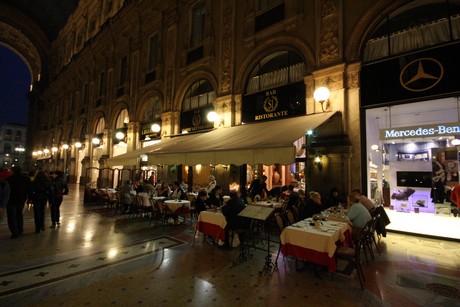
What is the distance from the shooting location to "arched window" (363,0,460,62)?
254 inches

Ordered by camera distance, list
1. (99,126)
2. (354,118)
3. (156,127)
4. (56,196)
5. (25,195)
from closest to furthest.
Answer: (25,195)
(354,118)
(56,196)
(156,127)
(99,126)

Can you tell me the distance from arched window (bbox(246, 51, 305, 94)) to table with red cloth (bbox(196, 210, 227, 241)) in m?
5.74

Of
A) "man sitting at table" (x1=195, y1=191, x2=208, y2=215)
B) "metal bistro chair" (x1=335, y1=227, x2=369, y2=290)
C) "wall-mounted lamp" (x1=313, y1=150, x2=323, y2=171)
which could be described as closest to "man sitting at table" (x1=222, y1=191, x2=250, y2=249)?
"man sitting at table" (x1=195, y1=191, x2=208, y2=215)

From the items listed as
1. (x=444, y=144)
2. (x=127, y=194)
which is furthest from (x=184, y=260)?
(x=444, y=144)

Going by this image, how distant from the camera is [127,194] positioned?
9.80 m

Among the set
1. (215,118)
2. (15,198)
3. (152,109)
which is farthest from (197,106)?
(15,198)

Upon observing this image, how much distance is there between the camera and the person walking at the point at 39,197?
6961 millimetres

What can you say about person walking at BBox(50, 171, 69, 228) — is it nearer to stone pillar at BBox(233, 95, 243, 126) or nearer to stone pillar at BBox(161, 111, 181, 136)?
stone pillar at BBox(161, 111, 181, 136)

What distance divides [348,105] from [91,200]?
39.4 ft

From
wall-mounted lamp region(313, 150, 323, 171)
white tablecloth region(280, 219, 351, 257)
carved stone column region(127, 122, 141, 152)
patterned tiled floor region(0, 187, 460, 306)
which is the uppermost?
carved stone column region(127, 122, 141, 152)

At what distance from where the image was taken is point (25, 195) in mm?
6430

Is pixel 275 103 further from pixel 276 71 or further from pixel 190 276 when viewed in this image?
pixel 190 276

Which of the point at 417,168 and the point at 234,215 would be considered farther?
the point at 417,168

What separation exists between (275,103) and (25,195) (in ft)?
26.4
